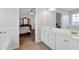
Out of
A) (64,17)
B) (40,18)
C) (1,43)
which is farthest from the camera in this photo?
(40,18)

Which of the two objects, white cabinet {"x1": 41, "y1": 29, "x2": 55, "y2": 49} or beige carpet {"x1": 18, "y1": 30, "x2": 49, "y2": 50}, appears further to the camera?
white cabinet {"x1": 41, "y1": 29, "x2": 55, "y2": 49}

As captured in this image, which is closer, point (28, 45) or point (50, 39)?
point (28, 45)

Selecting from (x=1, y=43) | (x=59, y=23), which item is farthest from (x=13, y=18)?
(x=59, y=23)

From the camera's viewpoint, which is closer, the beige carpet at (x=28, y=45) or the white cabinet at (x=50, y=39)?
the beige carpet at (x=28, y=45)

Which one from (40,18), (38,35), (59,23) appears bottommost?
(38,35)
